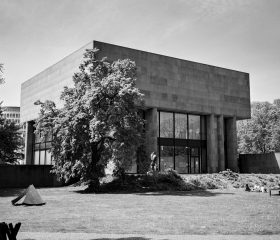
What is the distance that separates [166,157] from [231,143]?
11298 mm

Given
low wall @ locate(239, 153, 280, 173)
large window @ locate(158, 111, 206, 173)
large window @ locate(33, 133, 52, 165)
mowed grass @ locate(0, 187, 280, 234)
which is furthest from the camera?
low wall @ locate(239, 153, 280, 173)

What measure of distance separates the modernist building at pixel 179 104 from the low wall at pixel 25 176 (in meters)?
9.70

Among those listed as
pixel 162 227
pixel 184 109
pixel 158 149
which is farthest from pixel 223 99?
pixel 162 227

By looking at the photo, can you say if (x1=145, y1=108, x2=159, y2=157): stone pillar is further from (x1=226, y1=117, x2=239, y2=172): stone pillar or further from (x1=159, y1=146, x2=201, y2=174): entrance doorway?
(x1=226, y1=117, x2=239, y2=172): stone pillar

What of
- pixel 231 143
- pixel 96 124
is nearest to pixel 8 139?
pixel 96 124

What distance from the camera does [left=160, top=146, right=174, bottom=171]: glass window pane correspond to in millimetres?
43156

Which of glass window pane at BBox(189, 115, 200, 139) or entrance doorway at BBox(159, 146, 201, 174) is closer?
entrance doorway at BBox(159, 146, 201, 174)

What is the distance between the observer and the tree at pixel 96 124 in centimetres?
2608

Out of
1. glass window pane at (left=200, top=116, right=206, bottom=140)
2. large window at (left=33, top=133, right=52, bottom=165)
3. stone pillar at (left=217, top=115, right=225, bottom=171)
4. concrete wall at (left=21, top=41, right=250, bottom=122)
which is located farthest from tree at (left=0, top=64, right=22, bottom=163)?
stone pillar at (left=217, top=115, right=225, bottom=171)

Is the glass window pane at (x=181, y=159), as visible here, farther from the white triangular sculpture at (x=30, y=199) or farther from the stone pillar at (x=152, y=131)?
the white triangular sculpture at (x=30, y=199)

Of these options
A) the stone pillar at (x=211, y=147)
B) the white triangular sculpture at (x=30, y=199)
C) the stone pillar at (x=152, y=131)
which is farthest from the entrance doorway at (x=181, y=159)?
the white triangular sculpture at (x=30, y=199)

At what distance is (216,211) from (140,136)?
39.9ft

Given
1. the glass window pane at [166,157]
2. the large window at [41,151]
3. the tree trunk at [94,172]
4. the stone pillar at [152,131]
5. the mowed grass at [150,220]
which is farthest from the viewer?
the large window at [41,151]

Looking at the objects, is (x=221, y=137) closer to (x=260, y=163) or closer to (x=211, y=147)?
(x=211, y=147)
